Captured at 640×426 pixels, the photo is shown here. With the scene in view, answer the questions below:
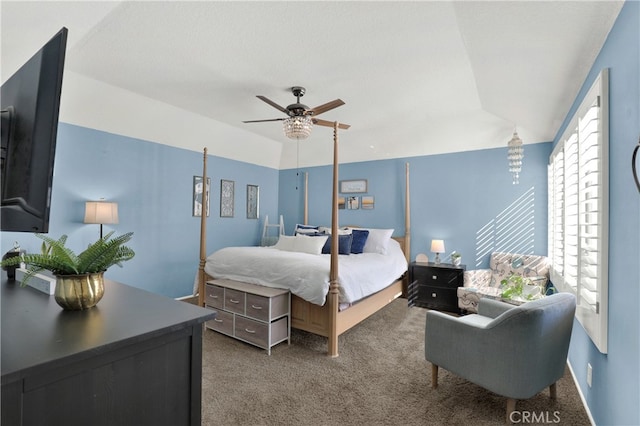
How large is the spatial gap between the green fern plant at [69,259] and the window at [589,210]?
227 cm

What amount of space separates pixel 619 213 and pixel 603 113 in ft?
1.83

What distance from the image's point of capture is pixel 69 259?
1.03 m

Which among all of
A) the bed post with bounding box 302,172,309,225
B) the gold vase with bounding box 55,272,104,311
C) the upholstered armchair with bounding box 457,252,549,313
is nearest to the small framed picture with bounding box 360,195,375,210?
the bed post with bounding box 302,172,309,225

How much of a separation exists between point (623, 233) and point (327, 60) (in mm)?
2371

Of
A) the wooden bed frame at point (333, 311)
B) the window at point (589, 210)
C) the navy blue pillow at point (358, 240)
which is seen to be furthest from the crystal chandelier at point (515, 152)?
the wooden bed frame at point (333, 311)

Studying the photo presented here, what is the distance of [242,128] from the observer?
498 cm

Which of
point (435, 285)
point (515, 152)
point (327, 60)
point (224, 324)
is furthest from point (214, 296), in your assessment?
point (515, 152)

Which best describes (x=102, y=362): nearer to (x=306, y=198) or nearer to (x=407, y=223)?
(x=407, y=223)

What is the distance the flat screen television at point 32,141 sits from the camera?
2.66 feet

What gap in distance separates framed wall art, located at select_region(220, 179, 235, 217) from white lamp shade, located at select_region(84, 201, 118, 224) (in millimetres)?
1825

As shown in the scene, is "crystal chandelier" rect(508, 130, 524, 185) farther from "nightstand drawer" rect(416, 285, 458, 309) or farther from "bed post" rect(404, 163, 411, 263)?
"nightstand drawer" rect(416, 285, 458, 309)

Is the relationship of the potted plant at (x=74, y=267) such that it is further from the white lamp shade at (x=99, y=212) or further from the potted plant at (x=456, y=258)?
the potted plant at (x=456, y=258)

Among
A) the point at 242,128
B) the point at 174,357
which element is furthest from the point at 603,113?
the point at 242,128

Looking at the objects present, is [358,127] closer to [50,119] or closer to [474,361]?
Answer: [474,361]
